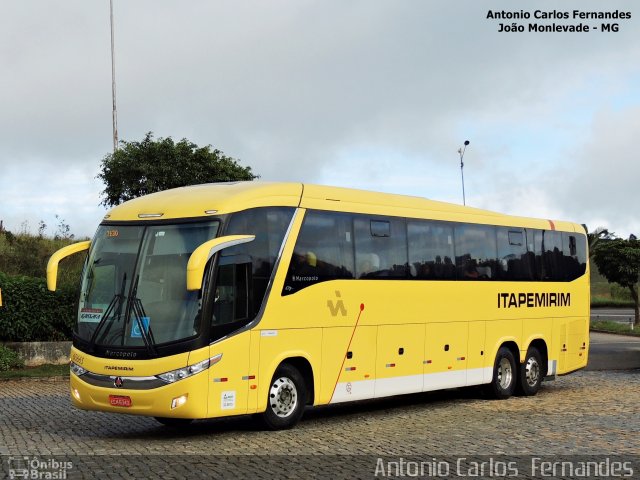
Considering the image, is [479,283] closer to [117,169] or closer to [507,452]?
[507,452]

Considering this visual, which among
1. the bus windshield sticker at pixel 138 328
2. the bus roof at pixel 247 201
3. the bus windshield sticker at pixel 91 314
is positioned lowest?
the bus windshield sticker at pixel 138 328

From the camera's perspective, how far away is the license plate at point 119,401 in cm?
1262

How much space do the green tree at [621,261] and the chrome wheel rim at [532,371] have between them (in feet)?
83.3

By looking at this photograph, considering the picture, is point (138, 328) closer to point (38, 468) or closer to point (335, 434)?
point (38, 468)

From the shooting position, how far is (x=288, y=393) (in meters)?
14.0

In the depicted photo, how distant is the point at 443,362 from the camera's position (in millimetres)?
17531

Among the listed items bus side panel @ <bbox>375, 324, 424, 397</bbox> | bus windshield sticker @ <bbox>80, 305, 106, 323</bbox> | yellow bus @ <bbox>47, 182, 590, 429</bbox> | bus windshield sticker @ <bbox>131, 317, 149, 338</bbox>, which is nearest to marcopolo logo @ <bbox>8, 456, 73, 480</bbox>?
yellow bus @ <bbox>47, 182, 590, 429</bbox>

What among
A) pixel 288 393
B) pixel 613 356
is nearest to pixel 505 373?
pixel 288 393

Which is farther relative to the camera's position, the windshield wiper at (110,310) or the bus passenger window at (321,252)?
the bus passenger window at (321,252)

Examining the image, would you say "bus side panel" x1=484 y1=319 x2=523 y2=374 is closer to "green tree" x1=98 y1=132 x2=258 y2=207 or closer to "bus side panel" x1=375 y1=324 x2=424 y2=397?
"bus side panel" x1=375 y1=324 x2=424 y2=397

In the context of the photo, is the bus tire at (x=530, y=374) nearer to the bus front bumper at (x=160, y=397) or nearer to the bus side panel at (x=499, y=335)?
the bus side panel at (x=499, y=335)

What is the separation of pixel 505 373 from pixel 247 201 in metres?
8.53

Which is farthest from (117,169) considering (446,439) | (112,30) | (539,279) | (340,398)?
(446,439)

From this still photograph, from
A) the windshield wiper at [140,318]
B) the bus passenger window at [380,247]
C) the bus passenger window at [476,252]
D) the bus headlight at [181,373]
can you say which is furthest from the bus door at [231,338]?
the bus passenger window at [476,252]
